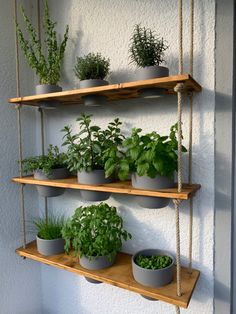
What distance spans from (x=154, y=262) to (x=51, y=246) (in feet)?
1.59

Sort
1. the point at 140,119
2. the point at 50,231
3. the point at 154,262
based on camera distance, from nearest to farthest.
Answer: the point at 154,262
the point at 140,119
the point at 50,231

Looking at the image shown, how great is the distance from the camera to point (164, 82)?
755mm

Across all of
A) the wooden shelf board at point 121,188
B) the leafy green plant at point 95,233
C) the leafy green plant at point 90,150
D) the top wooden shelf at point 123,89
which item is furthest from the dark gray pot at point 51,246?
the top wooden shelf at point 123,89

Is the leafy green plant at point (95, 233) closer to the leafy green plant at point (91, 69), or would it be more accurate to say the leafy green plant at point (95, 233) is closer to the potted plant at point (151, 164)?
the potted plant at point (151, 164)

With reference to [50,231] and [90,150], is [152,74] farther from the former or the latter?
[50,231]

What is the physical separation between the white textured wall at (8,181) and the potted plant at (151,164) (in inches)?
23.7

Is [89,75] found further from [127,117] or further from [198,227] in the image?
[198,227]

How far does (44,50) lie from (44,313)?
58.4 inches

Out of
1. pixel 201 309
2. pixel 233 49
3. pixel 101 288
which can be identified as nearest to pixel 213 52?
pixel 233 49

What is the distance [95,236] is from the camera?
0.96m

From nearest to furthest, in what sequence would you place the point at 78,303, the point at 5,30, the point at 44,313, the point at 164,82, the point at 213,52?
1. the point at 164,82
2. the point at 213,52
3. the point at 5,30
4. the point at 78,303
5. the point at 44,313

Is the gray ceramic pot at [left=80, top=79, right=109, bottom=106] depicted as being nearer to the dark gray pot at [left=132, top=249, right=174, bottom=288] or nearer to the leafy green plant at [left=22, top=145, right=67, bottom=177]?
the leafy green plant at [left=22, top=145, right=67, bottom=177]

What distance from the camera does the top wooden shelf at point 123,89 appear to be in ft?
2.44

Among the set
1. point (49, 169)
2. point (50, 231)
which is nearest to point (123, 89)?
point (49, 169)
